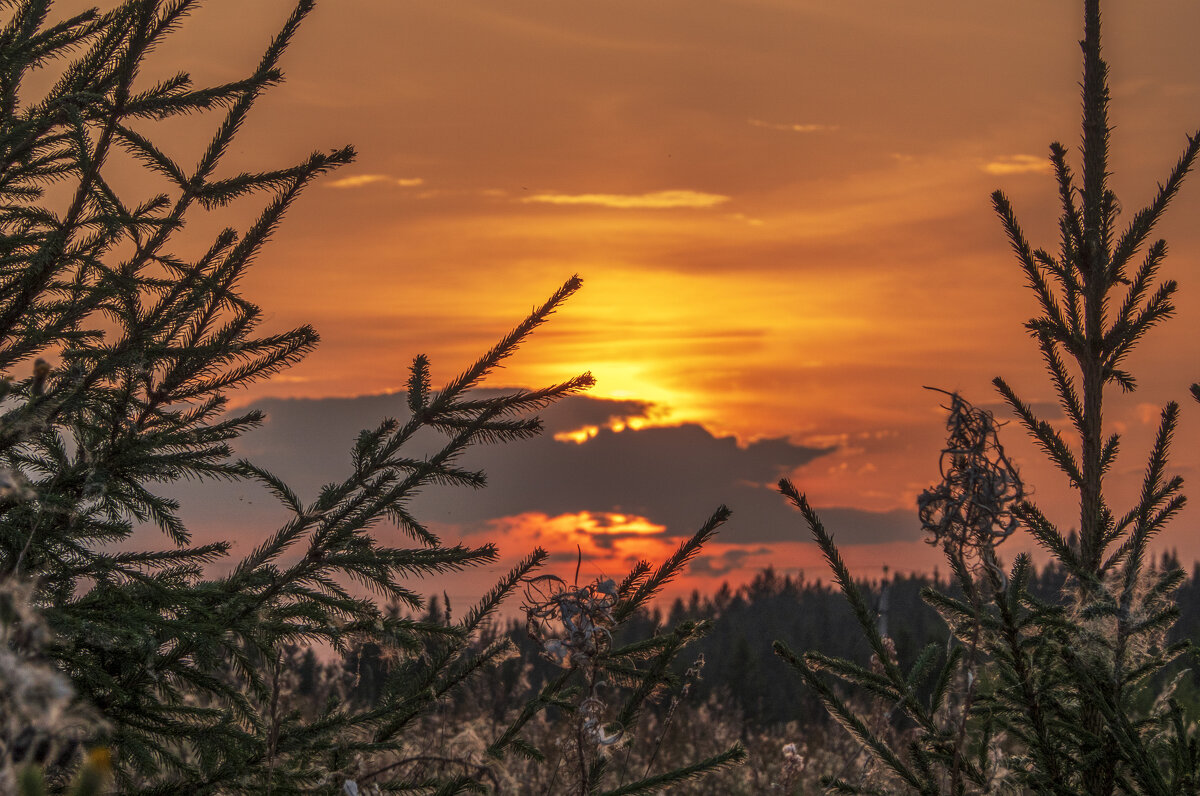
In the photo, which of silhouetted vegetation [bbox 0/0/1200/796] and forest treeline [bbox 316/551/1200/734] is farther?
forest treeline [bbox 316/551/1200/734]

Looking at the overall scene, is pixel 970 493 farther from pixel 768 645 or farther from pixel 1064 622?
pixel 768 645

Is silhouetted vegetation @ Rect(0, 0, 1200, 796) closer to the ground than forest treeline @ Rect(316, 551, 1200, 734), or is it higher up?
higher up

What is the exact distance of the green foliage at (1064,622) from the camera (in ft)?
8.61

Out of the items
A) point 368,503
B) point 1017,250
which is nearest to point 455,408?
point 368,503

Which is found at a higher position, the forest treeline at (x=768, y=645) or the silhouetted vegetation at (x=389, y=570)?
the silhouetted vegetation at (x=389, y=570)

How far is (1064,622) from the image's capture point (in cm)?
293

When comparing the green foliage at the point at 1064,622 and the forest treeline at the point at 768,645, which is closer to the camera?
the green foliage at the point at 1064,622

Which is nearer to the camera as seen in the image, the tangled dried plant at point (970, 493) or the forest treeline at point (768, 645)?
the tangled dried plant at point (970, 493)

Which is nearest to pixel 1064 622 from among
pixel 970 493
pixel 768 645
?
pixel 970 493

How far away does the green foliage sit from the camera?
8.61 ft

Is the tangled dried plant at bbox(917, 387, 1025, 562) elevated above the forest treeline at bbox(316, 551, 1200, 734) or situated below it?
above

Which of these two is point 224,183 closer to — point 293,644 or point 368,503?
point 368,503

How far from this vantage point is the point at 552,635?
8.81 ft

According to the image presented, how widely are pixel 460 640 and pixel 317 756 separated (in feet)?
2.24
